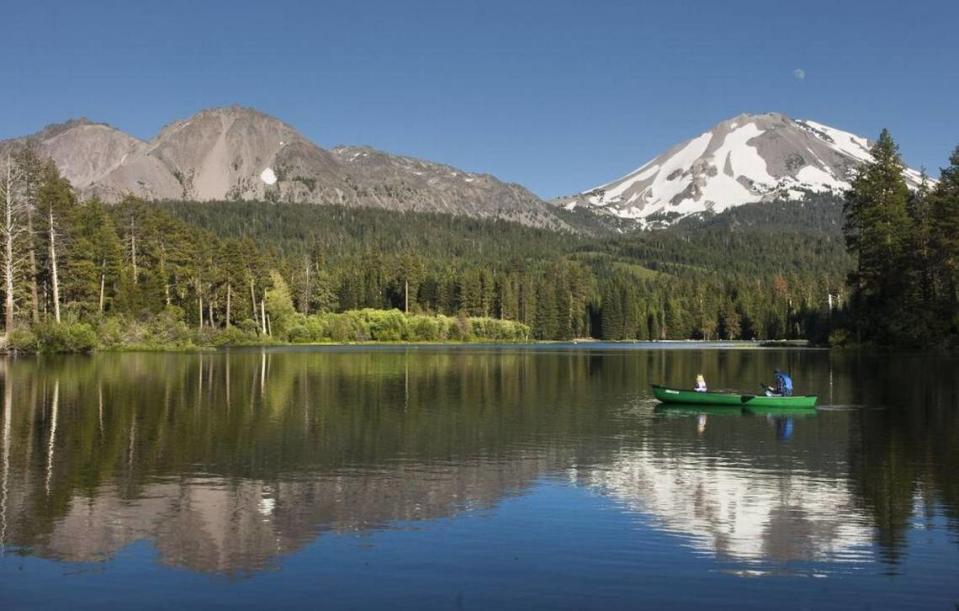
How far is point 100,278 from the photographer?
111 metres

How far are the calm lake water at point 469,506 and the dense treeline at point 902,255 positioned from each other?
202 feet

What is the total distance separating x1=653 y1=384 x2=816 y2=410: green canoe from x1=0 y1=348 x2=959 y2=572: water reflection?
122cm

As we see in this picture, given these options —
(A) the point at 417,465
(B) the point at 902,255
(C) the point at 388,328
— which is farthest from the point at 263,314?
(A) the point at 417,465

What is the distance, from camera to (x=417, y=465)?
2770 centimetres

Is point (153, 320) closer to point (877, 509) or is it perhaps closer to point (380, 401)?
point (380, 401)

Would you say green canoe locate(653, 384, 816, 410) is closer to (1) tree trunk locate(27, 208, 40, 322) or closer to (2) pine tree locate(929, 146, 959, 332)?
(2) pine tree locate(929, 146, 959, 332)

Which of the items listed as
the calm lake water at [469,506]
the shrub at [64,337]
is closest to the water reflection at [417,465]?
the calm lake water at [469,506]

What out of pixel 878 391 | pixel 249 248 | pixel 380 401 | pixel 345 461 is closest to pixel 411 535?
pixel 345 461

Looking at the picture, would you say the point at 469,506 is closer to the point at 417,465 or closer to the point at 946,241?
the point at 417,465

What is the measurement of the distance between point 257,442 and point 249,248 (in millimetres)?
121992

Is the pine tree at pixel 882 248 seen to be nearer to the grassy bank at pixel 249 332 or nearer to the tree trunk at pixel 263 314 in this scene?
the grassy bank at pixel 249 332

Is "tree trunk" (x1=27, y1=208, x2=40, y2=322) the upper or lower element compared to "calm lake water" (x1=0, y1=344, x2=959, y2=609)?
upper

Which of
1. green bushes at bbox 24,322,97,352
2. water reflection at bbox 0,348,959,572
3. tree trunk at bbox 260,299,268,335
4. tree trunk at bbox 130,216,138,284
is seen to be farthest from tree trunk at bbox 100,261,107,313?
water reflection at bbox 0,348,959,572

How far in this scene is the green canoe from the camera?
46250 millimetres
